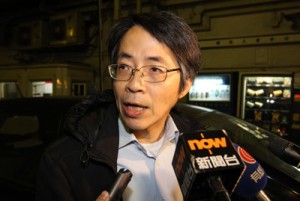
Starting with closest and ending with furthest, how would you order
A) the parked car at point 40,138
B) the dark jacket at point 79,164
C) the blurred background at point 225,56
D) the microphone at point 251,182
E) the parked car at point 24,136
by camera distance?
the microphone at point 251,182 < the dark jacket at point 79,164 < the parked car at point 40,138 < the parked car at point 24,136 < the blurred background at point 225,56

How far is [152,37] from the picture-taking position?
41.2 inches

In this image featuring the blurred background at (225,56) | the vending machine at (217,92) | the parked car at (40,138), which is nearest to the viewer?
the parked car at (40,138)

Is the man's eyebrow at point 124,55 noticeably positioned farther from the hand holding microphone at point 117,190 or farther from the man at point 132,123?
the hand holding microphone at point 117,190

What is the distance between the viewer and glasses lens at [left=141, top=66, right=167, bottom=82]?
1049 millimetres

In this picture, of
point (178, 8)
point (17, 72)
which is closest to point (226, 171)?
point (178, 8)

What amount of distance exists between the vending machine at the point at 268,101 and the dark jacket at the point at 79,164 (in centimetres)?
389

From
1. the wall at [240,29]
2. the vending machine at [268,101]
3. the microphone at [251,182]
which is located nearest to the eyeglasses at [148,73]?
the microphone at [251,182]

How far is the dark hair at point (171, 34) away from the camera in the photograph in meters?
1.05

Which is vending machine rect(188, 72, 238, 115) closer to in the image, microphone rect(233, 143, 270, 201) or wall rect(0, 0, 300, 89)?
wall rect(0, 0, 300, 89)

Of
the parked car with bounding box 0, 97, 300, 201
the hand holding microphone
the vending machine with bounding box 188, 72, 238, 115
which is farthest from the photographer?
the vending machine with bounding box 188, 72, 238, 115

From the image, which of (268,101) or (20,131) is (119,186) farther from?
(268,101)

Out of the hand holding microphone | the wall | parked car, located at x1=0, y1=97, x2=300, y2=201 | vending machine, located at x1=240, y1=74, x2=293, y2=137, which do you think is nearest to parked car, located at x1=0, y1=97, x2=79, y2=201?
parked car, located at x1=0, y1=97, x2=300, y2=201

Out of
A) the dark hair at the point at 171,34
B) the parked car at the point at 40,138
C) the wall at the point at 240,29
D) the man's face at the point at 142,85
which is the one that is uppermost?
the wall at the point at 240,29

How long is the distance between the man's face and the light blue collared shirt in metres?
0.09
